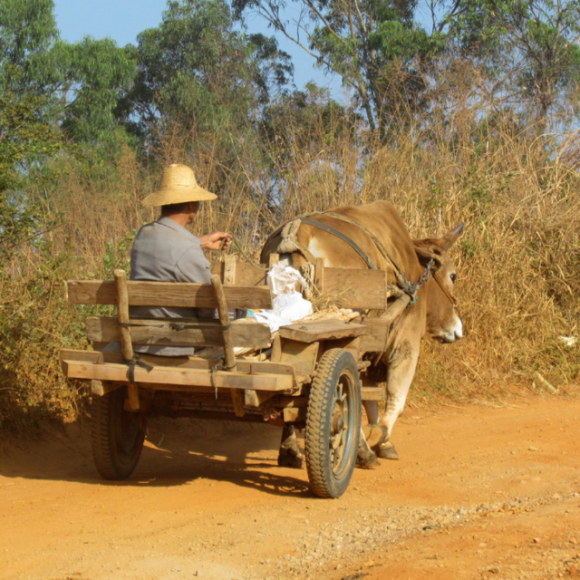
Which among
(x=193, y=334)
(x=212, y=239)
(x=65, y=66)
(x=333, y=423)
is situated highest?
(x=65, y=66)

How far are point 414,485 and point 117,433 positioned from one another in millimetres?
2091

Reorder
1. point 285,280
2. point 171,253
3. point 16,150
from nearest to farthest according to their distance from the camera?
point 171,253, point 285,280, point 16,150

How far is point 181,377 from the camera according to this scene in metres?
4.14

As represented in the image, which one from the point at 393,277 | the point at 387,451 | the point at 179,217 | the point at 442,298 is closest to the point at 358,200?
the point at 442,298

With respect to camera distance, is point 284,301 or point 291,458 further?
point 291,458

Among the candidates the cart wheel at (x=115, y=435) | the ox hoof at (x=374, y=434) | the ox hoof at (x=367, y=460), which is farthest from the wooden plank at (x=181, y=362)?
the ox hoof at (x=374, y=434)

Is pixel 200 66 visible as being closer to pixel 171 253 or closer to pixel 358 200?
pixel 358 200

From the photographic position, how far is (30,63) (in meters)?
17.6

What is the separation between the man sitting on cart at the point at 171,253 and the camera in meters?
4.37

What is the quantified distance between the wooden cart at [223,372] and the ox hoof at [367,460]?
80 centimetres

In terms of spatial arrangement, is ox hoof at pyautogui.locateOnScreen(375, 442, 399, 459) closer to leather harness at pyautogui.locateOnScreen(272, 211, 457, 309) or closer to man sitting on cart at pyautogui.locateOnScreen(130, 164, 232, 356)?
leather harness at pyautogui.locateOnScreen(272, 211, 457, 309)

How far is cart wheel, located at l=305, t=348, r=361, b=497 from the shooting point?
14.2 ft

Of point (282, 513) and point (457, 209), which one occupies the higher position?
point (457, 209)

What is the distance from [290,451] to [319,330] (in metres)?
1.65
